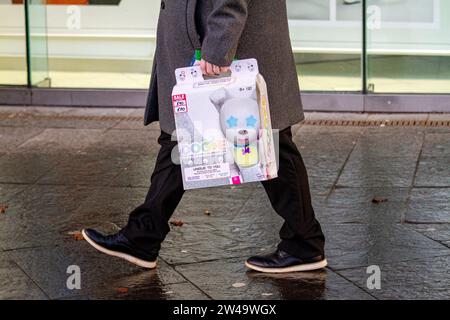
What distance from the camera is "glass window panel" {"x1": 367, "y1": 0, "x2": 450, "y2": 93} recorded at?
9.24 meters

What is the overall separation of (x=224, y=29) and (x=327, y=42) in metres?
4.51

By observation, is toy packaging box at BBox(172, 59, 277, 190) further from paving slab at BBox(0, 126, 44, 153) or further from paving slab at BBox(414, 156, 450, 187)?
paving slab at BBox(0, 126, 44, 153)

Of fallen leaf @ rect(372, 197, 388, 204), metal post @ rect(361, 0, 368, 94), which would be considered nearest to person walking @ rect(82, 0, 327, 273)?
fallen leaf @ rect(372, 197, 388, 204)

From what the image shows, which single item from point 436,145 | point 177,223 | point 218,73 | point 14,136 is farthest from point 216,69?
point 14,136

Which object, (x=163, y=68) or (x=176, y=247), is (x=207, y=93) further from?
(x=176, y=247)

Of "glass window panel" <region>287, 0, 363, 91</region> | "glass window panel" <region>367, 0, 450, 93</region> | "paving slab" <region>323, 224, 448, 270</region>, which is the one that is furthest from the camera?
"glass window panel" <region>287, 0, 363, 91</region>

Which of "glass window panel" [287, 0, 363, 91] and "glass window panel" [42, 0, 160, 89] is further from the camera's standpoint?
"glass window panel" [42, 0, 160, 89]

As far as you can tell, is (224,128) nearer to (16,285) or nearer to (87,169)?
(16,285)

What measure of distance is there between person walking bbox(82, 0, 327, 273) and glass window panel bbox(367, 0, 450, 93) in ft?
13.1

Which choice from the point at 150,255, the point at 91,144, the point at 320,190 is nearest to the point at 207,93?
the point at 150,255

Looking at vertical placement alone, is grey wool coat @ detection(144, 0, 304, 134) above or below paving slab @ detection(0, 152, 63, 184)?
above

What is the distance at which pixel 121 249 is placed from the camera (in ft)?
18.2

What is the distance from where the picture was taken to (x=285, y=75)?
5383mm
